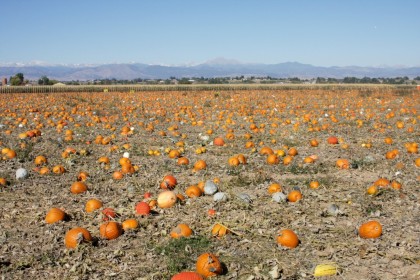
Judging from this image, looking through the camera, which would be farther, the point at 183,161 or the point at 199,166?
the point at 183,161

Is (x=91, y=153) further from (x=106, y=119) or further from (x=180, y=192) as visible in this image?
(x=106, y=119)

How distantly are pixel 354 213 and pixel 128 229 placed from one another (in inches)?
137

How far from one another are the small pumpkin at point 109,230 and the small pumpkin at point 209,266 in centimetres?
154

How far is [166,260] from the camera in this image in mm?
5238

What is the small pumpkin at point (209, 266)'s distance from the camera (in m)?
4.82

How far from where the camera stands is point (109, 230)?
19.5ft

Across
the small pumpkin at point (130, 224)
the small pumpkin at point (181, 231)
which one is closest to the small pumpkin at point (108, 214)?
the small pumpkin at point (130, 224)

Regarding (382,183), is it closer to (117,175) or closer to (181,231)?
(181,231)

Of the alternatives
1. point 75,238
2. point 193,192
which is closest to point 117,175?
point 193,192

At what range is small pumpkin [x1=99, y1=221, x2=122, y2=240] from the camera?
19.4ft

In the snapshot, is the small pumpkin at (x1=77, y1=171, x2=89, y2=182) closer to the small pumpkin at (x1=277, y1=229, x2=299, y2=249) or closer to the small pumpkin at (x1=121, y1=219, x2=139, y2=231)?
the small pumpkin at (x1=121, y1=219, x2=139, y2=231)

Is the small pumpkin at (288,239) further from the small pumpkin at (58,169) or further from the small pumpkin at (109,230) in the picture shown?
the small pumpkin at (58,169)

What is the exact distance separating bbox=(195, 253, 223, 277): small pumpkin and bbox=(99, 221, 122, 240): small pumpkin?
1.54m

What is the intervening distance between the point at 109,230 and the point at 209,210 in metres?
1.61
